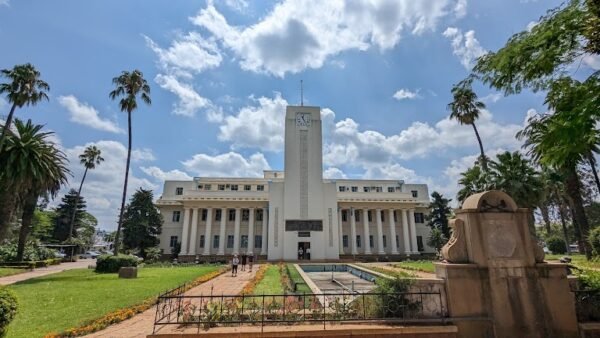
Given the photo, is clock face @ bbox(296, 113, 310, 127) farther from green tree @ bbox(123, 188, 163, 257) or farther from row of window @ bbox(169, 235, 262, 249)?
green tree @ bbox(123, 188, 163, 257)

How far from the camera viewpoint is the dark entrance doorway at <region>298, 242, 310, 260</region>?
119 ft

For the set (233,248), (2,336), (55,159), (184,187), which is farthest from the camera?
(184,187)

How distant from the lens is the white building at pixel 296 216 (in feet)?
122

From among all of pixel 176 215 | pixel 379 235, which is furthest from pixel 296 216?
pixel 176 215

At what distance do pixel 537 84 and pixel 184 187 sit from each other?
47.6 m

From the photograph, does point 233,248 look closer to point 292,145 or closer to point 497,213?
point 292,145

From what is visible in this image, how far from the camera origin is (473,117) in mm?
28719

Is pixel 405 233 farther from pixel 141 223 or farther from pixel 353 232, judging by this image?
pixel 141 223

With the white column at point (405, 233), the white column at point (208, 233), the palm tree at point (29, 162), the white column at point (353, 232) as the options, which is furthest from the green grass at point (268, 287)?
the white column at point (405, 233)

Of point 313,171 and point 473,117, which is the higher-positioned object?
point 473,117

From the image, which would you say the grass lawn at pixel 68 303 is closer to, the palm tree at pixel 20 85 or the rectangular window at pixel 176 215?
the palm tree at pixel 20 85

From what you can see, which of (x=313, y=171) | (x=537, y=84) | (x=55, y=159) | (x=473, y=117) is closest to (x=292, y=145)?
(x=313, y=171)

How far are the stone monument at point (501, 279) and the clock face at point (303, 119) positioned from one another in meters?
33.8

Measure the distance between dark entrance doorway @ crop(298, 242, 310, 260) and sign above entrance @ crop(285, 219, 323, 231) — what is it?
182 centimetres
